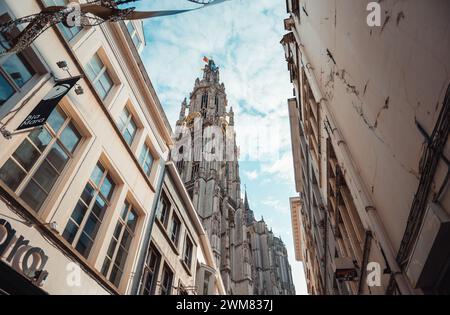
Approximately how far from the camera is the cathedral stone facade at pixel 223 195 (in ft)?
150

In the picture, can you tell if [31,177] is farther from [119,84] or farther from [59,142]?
[119,84]

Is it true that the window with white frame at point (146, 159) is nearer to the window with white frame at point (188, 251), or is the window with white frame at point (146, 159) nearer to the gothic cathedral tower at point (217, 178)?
the window with white frame at point (188, 251)

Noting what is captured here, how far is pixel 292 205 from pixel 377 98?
1262 inches

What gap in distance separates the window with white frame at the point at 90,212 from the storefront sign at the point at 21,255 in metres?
1.06

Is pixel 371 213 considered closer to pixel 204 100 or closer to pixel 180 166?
pixel 180 166

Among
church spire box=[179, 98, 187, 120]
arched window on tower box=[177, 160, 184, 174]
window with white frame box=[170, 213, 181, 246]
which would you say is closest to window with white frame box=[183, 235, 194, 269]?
window with white frame box=[170, 213, 181, 246]

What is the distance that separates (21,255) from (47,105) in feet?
9.77

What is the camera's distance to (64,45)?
733cm

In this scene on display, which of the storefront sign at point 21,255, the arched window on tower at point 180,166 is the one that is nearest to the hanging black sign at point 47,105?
the storefront sign at point 21,255

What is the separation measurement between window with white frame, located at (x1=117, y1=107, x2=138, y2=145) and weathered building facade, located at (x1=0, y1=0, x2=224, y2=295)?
1.9 inches

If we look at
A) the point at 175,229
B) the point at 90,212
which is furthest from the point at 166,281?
the point at 90,212

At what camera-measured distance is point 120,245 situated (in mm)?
8945

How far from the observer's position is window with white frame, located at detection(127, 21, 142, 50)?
41.9ft
